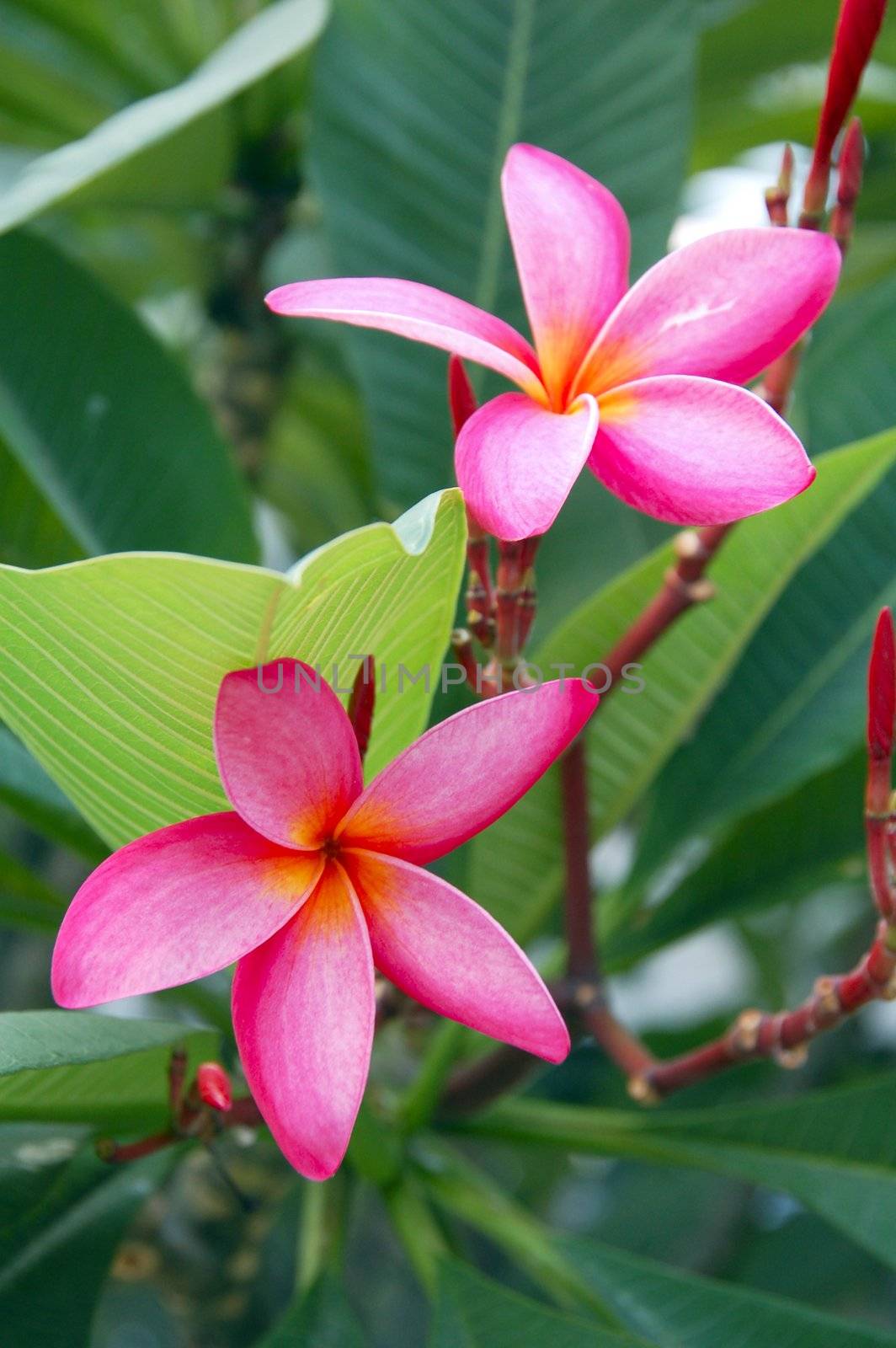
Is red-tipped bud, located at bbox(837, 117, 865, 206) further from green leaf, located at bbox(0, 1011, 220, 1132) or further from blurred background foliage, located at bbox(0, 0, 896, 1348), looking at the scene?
green leaf, located at bbox(0, 1011, 220, 1132)

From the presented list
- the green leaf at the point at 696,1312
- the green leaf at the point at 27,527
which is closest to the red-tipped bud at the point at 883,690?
the green leaf at the point at 696,1312

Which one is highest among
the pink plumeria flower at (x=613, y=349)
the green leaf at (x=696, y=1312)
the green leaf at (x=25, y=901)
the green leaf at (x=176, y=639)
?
the pink plumeria flower at (x=613, y=349)

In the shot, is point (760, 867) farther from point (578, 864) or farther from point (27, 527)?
point (27, 527)

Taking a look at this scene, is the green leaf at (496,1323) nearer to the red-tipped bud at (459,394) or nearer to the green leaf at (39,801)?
the green leaf at (39,801)

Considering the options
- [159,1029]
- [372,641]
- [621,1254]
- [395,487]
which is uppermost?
[395,487]

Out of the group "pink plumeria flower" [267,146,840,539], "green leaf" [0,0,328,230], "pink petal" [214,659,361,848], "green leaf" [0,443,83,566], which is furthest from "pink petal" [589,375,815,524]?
"green leaf" [0,443,83,566]

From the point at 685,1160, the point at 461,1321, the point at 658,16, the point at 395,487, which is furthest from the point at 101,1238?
the point at 658,16

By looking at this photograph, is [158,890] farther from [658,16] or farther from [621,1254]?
[658,16]
